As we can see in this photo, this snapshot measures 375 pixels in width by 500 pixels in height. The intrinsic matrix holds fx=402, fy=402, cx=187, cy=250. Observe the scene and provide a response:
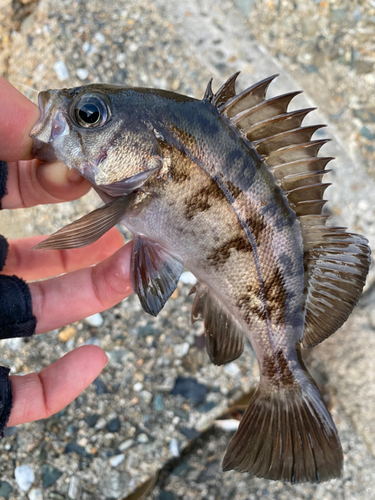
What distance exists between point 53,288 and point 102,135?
766 mm

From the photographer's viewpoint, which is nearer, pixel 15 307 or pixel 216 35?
pixel 15 307

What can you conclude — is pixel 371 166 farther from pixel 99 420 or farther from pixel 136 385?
pixel 99 420

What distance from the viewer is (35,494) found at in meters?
1.86

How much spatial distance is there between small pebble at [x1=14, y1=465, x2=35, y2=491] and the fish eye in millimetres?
1586

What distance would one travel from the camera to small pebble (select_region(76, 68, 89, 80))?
8.17ft

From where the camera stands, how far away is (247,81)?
9.13ft

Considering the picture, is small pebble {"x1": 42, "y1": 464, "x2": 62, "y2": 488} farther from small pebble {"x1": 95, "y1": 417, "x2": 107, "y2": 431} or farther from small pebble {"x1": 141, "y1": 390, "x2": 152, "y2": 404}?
small pebble {"x1": 141, "y1": 390, "x2": 152, "y2": 404}

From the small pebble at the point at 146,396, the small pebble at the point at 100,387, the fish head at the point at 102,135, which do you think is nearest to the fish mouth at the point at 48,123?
the fish head at the point at 102,135

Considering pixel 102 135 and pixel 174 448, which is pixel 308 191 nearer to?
pixel 102 135

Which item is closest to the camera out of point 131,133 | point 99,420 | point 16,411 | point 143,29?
point 131,133

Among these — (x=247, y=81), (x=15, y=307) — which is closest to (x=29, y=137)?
(x=15, y=307)

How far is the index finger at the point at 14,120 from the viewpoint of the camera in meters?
1.45

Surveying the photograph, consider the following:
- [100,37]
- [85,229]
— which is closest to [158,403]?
[85,229]

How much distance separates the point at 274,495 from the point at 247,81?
101 inches
